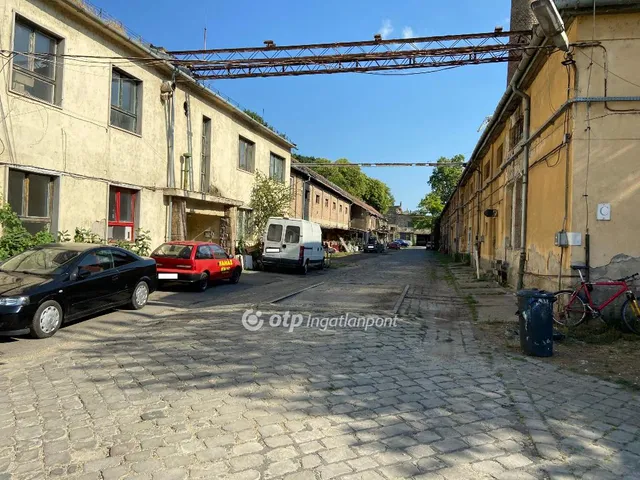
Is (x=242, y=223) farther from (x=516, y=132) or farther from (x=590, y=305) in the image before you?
(x=590, y=305)

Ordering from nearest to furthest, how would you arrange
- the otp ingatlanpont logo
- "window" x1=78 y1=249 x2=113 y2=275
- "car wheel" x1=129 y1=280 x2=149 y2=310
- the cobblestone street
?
1. the cobblestone street
2. the otp ingatlanpont logo
3. "window" x1=78 y1=249 x2=113 y2=275
4. "car wheel" x1=129 y1=280 x2=149 y2=310

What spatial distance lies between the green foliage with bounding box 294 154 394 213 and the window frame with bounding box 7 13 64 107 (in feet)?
178

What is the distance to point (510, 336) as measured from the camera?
295 inches

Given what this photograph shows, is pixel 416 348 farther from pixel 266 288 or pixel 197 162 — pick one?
pixel 197 162

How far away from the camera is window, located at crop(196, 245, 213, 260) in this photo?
42.8 feet

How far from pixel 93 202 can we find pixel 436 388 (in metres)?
11.4

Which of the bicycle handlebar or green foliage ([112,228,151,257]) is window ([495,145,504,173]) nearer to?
the bicycle handlebar

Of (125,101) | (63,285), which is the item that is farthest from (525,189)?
(125,101)

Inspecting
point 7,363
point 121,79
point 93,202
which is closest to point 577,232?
point 7,363

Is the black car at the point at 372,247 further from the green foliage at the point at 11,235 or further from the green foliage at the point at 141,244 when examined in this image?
the green foliage at the point at 11,235


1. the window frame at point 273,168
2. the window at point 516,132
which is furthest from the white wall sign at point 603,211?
the window frame at point 273,168

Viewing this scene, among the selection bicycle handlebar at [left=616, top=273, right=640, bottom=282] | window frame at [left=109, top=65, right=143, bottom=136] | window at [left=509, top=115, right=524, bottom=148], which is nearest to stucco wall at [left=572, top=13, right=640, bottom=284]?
bicycle handlebar at [left=616, top=273, right=640, bottom=282]

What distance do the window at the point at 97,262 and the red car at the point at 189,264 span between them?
3699 mm

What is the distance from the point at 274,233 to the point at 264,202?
4191 millimetres
